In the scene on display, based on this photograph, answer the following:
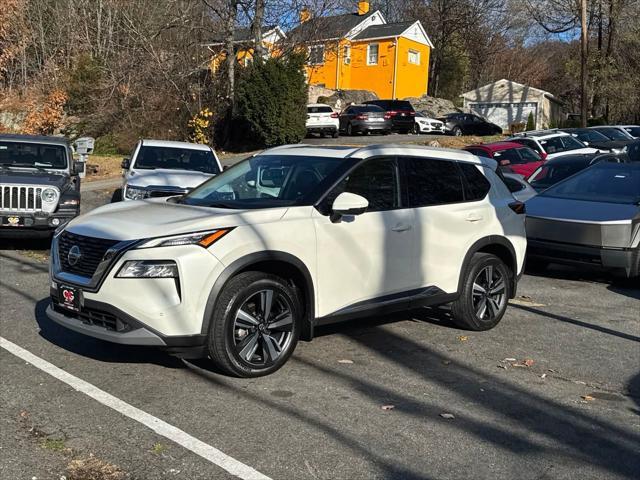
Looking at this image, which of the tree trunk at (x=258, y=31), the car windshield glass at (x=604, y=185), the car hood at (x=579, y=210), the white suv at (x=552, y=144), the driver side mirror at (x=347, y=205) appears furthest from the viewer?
the tree trunk at (x=258, y=31)

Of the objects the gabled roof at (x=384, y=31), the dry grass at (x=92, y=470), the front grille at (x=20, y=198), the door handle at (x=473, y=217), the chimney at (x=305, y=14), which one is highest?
the gabled roof at (x=384, y=31)

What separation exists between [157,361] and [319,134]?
28.1m

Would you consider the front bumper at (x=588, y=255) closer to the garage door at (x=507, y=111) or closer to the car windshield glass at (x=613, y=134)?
the car windshield glass at (x=613, y=134)

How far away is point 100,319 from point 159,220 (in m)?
0.84

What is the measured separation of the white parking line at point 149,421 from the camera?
3961mm

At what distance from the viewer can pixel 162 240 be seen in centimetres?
503

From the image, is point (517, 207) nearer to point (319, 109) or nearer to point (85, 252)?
point (85, 252)

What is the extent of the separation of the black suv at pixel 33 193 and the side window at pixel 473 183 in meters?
Result: 6.21

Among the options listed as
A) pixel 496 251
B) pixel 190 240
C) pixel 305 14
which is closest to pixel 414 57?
pixel 305 14

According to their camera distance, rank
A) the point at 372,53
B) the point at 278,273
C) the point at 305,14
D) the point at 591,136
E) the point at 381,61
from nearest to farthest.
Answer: the point at 278,273 → the point at 591,136 → the point at 305,14 → the point at 381,61 → the point at 372,53

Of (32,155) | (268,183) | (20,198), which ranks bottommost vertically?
(20,198)

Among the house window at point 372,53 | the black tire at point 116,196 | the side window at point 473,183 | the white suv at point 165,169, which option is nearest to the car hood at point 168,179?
the white suv at point 165,169

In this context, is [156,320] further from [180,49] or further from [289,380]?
[180,49]

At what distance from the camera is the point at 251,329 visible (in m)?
5.39
